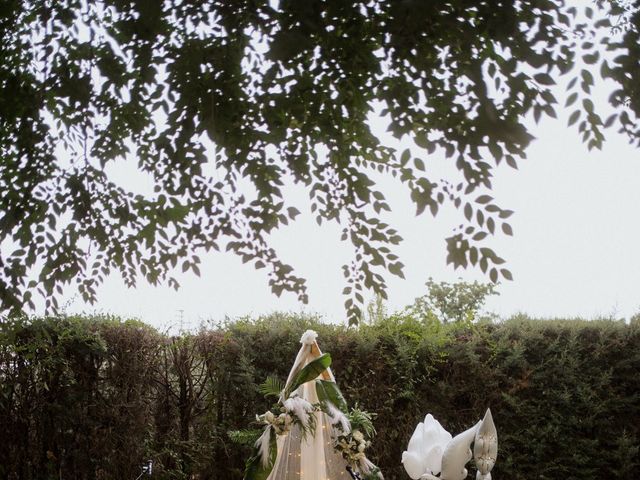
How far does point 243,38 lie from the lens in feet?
7.59

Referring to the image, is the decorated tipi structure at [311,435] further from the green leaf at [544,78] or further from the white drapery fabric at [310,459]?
the green leaf at [544,78]

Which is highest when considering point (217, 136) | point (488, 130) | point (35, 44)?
point (35, 44)

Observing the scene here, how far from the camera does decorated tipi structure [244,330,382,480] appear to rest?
11.0ft

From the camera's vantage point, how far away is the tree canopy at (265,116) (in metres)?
2.01

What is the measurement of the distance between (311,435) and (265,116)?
200cm

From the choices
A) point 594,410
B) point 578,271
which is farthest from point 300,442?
point 594,410

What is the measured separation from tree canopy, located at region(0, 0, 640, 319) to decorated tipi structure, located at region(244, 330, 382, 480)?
33.4 inches

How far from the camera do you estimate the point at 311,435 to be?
3.72m

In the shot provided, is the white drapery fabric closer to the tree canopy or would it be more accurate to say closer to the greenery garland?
the greenery garland

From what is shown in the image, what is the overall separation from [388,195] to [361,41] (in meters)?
0.70

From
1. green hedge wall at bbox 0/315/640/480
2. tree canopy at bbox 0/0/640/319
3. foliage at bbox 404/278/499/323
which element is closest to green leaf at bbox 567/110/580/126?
→ tree canopy at bbox 0/0/640/319

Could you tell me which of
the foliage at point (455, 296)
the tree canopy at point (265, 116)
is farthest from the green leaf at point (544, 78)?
the foliage at point (455, 296)

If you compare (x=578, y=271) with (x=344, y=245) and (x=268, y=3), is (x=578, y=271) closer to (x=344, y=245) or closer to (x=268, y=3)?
(x=344, y=245)

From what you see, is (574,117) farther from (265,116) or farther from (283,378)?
(283,378)
